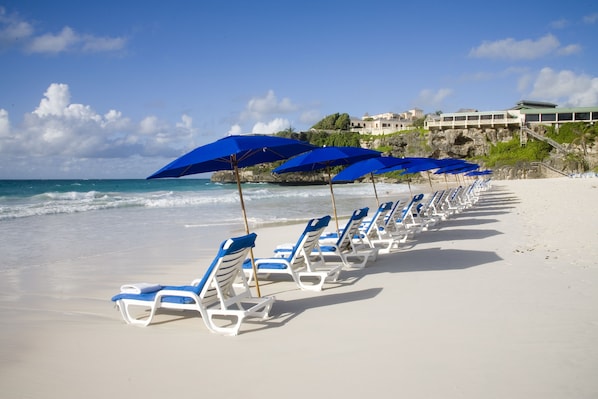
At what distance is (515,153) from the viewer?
6556 cm

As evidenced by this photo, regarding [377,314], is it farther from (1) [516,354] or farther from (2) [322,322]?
(1) [516,354]

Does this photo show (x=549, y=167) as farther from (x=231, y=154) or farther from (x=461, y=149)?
(x=231, y=154)

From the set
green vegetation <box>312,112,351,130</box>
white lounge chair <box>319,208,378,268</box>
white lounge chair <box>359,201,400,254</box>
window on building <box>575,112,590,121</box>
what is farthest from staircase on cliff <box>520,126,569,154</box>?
white lounge chair <box>319,208,378,268</box>

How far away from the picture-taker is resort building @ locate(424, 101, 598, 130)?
7150 centimetres

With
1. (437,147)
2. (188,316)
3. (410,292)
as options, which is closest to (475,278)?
(410,292)

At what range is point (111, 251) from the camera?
10.5m

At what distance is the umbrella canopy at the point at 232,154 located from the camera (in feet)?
15.7

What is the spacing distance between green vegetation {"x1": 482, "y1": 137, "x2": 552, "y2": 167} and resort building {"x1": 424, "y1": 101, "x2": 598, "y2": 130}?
16.1ft

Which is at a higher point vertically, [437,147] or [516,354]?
[437,147]

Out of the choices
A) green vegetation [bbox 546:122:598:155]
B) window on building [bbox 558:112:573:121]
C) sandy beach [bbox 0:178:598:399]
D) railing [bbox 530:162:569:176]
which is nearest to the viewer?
sandy beach [bbox 0:178:598:399]

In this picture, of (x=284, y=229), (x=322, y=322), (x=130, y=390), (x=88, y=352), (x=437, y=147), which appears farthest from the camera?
(x=437, y=147)

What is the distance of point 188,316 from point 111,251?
6.28m

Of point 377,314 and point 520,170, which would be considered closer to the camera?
point 377,314

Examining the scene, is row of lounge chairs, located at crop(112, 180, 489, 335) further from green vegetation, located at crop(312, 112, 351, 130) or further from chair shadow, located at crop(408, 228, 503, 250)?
green vegetation, located at crop(312, 112, 351, 130)
